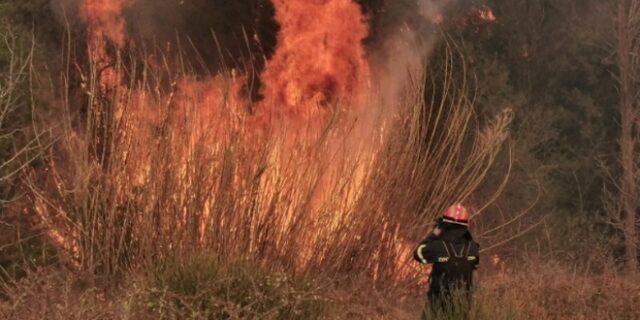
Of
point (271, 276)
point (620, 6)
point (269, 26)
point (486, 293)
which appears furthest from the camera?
point (620, 6)

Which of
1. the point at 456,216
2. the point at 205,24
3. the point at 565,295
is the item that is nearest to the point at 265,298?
the point at 456,216

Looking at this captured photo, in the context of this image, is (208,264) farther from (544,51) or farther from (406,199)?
(544,51)

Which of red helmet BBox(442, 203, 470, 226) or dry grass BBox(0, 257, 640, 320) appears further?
red helmet BBox(442, 203, 470, 226)

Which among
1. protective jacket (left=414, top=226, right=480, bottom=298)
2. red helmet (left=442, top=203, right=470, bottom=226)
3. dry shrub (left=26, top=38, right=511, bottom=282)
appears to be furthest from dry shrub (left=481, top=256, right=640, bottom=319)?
dry shrub (left=26, top=38, right=511, bottom=282)

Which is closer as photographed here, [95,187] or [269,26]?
[95,187]

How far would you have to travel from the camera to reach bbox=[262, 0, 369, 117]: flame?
41.0 ft

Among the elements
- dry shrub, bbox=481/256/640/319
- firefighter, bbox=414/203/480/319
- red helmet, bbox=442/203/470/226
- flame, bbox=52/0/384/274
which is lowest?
dry shrub, bbox=481/256/640/319

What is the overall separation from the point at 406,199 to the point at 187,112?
9.25ft

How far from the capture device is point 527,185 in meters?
27.8

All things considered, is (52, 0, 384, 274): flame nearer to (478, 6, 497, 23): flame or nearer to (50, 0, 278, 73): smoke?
(50, 0, 278, 73): smoke

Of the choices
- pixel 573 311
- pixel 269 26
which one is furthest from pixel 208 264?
pixel 269 26

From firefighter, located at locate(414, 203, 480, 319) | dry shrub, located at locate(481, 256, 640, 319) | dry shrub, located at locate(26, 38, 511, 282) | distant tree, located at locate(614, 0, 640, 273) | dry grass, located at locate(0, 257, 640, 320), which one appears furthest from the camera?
distant tree, located at locate(614, 0, 640, 273)

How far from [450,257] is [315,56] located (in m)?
4.70

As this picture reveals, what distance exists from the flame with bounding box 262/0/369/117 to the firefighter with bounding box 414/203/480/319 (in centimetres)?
368
